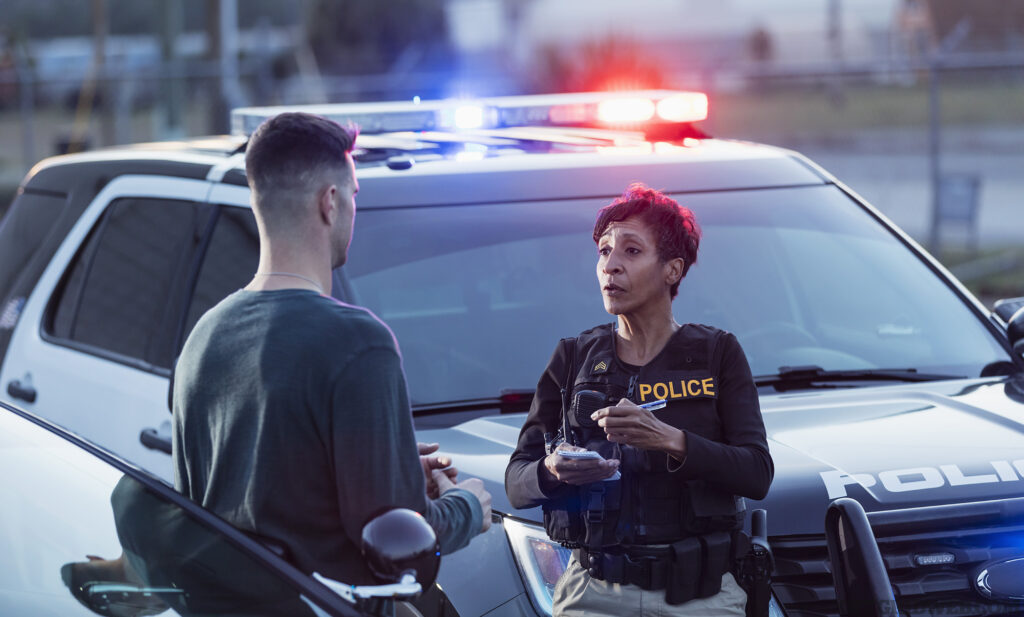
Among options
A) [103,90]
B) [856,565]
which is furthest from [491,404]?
[103,90]

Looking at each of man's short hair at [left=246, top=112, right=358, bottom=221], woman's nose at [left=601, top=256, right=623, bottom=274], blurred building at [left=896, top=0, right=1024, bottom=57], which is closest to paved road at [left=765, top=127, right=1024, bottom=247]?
blurred building at [left=896, top=0, right=1024, bottom=57]

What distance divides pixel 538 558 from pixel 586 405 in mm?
372

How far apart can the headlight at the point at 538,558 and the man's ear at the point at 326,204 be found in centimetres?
88

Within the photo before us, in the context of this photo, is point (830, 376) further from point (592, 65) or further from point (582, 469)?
point (592, 65)

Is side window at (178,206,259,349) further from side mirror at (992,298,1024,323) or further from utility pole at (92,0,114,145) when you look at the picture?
utility pole at (92,0,114,145)

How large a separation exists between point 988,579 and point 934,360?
116 centimetres

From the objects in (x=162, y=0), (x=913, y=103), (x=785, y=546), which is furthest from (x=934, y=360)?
(x=913, y=103)

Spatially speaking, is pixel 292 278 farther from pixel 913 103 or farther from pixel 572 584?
pixel 913 103

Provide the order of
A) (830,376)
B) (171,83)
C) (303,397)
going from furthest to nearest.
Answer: (171,83), (830,376), (303,397)

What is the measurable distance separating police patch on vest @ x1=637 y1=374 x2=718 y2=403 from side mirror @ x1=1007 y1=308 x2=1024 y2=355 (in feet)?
4.84

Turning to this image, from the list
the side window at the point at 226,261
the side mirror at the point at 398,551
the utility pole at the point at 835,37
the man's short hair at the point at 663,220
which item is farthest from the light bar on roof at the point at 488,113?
the utility pole at the point at 835,37

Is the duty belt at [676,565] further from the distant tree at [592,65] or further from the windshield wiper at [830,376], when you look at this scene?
the distant tree at [592,65]

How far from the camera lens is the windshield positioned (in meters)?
3.65

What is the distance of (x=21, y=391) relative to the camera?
4.65 meters
